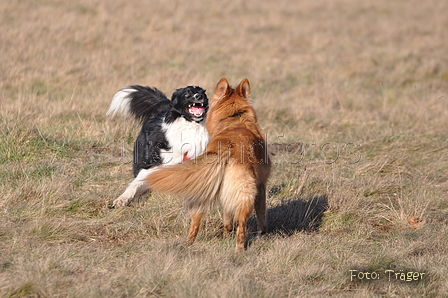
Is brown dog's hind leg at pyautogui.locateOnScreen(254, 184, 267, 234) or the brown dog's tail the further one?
brown dog's hind leg at pyautogui.locateOnScreen(254, 184, 267, 234)

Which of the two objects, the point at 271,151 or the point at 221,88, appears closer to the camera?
the point at 221,88

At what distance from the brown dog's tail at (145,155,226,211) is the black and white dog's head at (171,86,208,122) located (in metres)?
1.31

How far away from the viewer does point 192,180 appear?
3.93 metres

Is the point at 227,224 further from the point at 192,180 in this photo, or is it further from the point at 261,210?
the point at 192,180

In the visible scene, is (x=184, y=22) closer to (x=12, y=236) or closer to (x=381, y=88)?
(x=381, y=88)

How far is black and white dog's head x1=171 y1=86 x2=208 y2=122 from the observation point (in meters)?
5.24

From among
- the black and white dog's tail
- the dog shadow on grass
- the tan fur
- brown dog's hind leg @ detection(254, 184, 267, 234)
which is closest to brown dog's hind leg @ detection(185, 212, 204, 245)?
the tan fur

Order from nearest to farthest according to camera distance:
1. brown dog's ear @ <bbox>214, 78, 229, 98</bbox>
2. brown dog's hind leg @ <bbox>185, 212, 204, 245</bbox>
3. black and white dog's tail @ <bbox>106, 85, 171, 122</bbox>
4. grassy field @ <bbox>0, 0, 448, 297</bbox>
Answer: grassy field @ <bbox>0, 0, 448, 297</bbox> → brown dog's hind leg @ <bbox>185, 212, 204, 245</bbox> → brown dog's ear @ <bbox>214, 78, 229, 98</bbox> → black and white dog's tail @ <bbox>106, 85, 171, 122</bbox>

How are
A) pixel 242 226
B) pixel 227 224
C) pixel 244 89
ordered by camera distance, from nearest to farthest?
pixel 242 226
pixel 227 224
pixel 244 89

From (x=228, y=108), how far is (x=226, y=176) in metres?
0.96

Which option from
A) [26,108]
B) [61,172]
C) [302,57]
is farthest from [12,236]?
[302,57]

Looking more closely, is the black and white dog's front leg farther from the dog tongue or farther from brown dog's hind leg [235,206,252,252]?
brown dog's hind leg [235,206,252,252]

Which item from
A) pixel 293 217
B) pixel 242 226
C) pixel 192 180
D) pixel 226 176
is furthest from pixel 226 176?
pixel 293 217

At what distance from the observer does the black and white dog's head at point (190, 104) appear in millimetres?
5242
